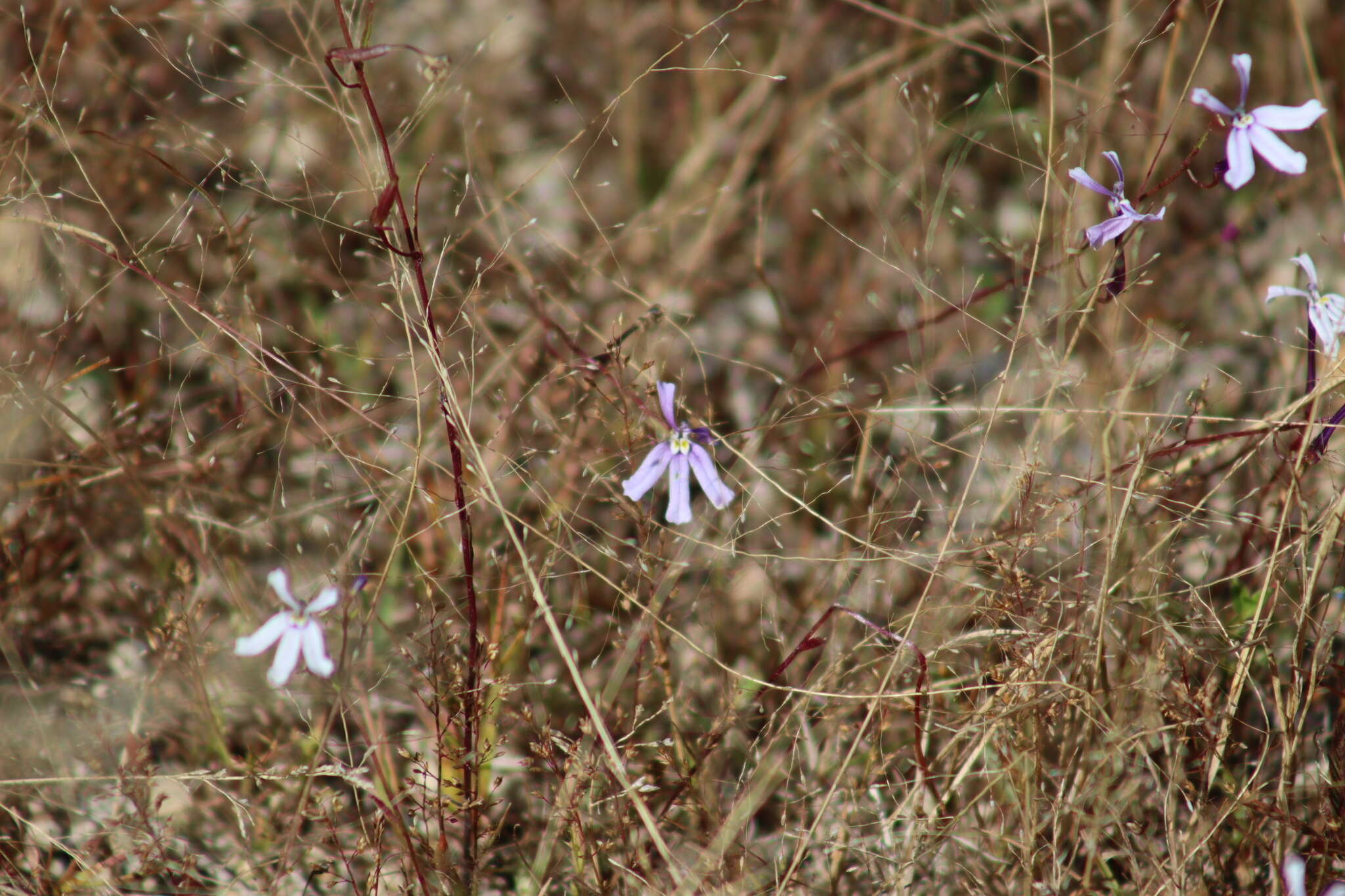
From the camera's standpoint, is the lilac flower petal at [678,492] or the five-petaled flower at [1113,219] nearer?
the five-petaled flower at [1113,219]

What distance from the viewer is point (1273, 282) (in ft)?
7.82

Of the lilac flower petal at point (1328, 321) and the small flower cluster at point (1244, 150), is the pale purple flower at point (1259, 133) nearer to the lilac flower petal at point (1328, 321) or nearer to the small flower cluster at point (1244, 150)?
the small flower cluster at point (1244, 150)

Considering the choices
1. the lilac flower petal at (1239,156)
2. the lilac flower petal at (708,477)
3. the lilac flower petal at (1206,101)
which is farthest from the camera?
the lilac flower petal at (708,477)

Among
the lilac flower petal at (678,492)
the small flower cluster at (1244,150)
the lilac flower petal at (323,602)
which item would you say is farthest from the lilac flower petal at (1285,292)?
the lilac flower petal at (323,602)

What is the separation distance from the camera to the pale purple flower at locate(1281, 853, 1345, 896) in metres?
1.27

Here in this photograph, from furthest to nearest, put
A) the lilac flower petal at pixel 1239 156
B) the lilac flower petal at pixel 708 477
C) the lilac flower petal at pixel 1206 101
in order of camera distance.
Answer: the lilac flower petal at pixel 708 477 → the lilac flower petal at pixel 1239 156 → the lilac flower petal at pixel 1206 101

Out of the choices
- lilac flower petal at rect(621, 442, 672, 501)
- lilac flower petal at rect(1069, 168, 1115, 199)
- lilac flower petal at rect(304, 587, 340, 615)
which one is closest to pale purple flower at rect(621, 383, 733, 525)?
lilac flower petal at rect(621, 442, 672, 501)

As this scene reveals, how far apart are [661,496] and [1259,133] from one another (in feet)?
3.53

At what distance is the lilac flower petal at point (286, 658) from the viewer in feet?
4.56

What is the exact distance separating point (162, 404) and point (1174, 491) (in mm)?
1979

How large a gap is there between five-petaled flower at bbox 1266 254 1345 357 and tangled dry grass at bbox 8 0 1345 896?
62 millimetres

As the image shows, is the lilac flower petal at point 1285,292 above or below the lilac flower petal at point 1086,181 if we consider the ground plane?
below

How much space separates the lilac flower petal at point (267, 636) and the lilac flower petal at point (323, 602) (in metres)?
0.04

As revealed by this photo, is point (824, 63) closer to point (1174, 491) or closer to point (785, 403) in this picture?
point (785, 403)
